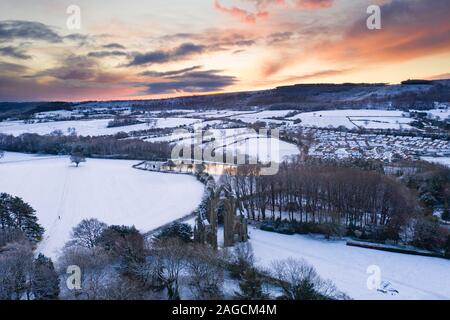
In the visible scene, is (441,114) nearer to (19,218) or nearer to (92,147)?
(92,147)

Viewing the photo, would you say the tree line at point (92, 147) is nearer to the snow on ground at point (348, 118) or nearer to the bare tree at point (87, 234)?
the bare tree at point (87, 234)

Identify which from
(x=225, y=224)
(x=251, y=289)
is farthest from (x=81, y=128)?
(x=251, y=289)

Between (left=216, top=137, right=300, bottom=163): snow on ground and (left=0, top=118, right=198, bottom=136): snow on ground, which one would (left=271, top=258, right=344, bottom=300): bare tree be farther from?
(left=0, top=118, right=198, bottom=136): snow on ground

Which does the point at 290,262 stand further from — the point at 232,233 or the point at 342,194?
the point at 342,194

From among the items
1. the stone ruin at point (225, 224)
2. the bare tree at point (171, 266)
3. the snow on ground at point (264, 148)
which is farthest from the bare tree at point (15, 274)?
the snow on ground at point (264, 148)

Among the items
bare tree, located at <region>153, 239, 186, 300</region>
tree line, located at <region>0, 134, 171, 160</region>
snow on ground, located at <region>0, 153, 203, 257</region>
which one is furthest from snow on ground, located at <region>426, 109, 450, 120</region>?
bare tree, located at <region>153, 239, 186, 300</region>
